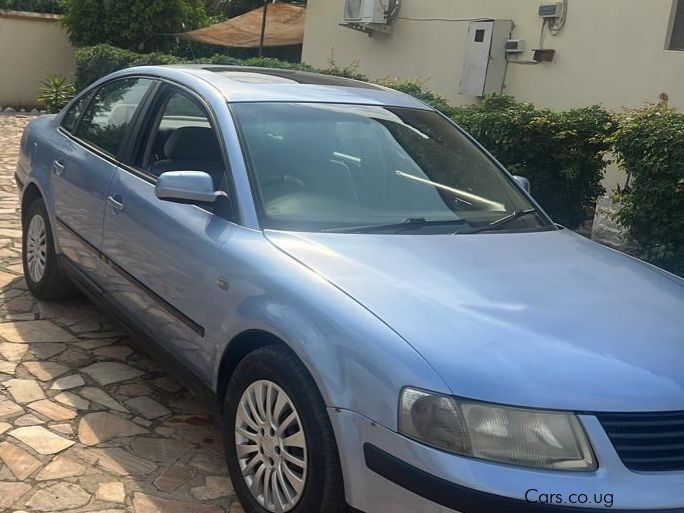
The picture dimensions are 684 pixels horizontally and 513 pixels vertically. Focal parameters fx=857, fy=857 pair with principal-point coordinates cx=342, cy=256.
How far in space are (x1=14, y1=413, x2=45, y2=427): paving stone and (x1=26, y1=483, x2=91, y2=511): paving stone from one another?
0.59 meters

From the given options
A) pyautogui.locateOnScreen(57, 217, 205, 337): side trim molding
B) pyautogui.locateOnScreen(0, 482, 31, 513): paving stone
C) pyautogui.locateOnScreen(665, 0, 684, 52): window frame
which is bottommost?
pyautogui.locateOnScreen(0, 482, 31, 513): paving stone

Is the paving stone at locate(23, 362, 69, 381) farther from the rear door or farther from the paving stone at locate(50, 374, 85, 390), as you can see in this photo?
the rear door

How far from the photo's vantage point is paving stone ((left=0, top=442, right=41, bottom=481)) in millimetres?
3438

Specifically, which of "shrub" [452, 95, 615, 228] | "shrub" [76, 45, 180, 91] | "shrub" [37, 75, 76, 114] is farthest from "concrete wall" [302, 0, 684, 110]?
"shrub" [37, 75, 76, 114]

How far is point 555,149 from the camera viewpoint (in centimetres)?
645

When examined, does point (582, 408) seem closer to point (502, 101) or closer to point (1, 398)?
point (1, 398)

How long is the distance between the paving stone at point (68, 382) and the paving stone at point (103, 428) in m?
0.36

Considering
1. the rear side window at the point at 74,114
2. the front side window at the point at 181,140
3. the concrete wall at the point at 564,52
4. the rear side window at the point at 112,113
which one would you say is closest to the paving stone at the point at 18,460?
the front side window at the point at 181,140

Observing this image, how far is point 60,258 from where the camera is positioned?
4992 millimetres

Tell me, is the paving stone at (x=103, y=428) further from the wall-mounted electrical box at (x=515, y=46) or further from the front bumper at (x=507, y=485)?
the wall-mounted electrical box at (x=515, y=46)

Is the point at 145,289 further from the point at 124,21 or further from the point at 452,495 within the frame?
the point at 124,21

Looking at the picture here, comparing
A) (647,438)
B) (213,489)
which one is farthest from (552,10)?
(647,438)

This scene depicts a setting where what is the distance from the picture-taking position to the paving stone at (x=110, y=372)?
4414 mm

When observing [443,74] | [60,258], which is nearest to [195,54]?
[443,74]
